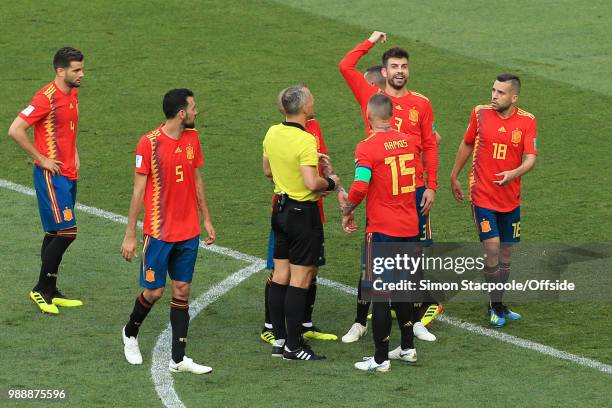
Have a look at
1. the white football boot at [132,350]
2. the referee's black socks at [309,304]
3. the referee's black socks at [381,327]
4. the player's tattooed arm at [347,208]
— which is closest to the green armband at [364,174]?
the player's tattooed arm at [347,208]

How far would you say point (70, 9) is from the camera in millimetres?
22453

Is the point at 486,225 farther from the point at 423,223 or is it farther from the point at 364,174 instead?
the point at 364,174

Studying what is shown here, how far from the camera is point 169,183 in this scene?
10211mm

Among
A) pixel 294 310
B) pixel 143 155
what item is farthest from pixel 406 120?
pixel 143 155

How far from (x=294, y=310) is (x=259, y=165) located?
19.7 ft

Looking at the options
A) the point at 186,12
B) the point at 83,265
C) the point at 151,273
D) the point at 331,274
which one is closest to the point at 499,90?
the point at 331,274

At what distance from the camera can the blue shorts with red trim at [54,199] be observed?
1162 cm

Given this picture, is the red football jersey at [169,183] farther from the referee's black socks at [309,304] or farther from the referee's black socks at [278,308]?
the referee's black socks at [309,304]


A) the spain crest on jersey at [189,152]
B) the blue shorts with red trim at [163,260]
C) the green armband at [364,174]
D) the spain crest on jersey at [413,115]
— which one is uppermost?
the spain crest on jersey at [413,115]

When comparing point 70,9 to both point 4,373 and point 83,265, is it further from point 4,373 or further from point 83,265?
point 4,373

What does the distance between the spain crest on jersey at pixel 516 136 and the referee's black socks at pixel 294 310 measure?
2.42 m

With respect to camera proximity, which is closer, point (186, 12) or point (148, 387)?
point (148, 387)

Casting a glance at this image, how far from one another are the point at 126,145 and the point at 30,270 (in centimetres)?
452

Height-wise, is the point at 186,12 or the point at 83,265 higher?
the point at 186,12
